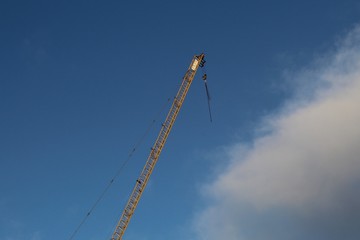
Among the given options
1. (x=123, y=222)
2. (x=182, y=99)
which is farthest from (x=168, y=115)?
(x=123, y=222)

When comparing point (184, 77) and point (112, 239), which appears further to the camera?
point (184, 77)

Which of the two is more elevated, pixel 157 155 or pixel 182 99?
pixel 182 99

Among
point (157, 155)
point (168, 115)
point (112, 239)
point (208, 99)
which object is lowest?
point (112, 239)

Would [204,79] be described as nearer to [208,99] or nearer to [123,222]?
[208,99]

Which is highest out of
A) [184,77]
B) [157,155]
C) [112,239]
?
[184,77]

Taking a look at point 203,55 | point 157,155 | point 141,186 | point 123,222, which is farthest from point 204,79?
point 123,222

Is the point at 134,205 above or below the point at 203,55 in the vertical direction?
below

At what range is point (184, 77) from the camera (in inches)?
3755

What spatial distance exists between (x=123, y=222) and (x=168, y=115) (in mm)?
23384

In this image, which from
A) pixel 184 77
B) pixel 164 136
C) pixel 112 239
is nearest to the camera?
pixel 112 239

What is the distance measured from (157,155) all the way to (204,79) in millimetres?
22777

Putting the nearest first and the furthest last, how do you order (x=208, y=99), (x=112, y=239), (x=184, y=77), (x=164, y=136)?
(x=112, y=239), (x=164, y=136), (x=184, y=77), (x=208, y=99)

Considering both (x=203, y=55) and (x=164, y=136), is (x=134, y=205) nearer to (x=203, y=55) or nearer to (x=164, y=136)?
(x=164, y=136)

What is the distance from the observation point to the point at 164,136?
8938cm
